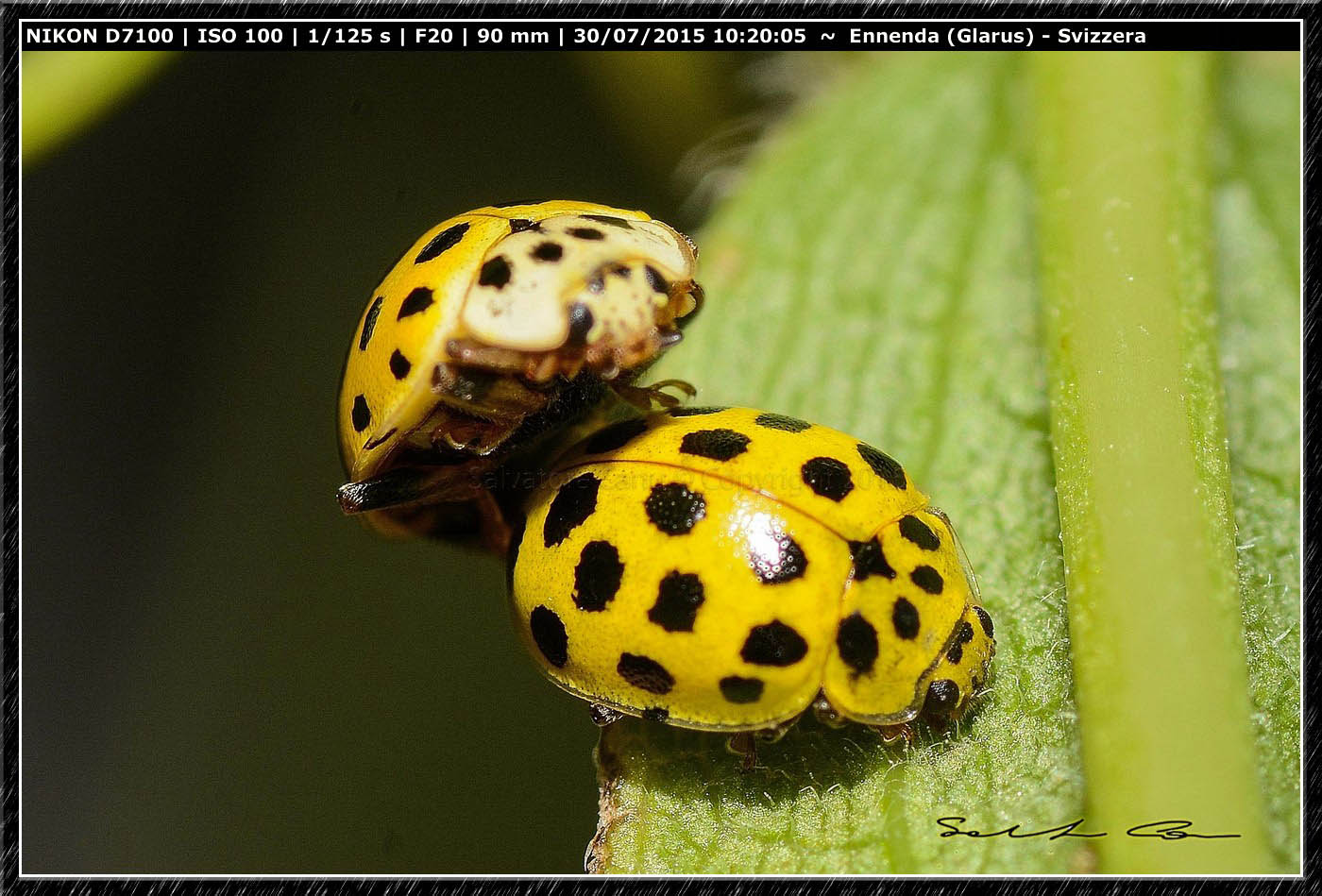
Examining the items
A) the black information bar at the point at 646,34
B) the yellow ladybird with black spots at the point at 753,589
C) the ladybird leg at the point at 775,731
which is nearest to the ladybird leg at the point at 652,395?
the yellow ladybird with black spots at the point at 753,589

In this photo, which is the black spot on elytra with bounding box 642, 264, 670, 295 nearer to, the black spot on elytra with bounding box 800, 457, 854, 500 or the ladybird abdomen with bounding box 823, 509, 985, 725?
the black spot on elytra with bounding box 800, 457, 854, 500

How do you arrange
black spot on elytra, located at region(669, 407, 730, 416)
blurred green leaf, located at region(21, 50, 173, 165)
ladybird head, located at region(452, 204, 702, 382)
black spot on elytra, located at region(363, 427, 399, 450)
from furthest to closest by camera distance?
blurred green leaf, located at region(21, 50, 173, 165)
black spot on elytra, located at region(669, 407, 730, 416)
black spot on elytra, located at region(363, 427, 399, 450)
ladybird head, located at region(452, 204, 702, 382)

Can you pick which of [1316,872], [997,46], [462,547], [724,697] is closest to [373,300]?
[462,547]

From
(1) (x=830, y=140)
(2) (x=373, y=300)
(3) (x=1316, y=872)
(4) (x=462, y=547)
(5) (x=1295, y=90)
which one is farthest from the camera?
(1) (x=830, y=140)

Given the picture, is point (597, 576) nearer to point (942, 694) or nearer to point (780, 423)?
point (780, 423)

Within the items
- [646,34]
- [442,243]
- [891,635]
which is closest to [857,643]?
[891,635]

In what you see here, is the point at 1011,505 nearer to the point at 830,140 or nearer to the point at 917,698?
the point at 917,698

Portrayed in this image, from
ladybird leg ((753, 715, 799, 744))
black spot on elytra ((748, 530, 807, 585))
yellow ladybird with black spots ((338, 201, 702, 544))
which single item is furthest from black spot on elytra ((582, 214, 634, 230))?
ladybird leg ((753, 715, 799, 744))
